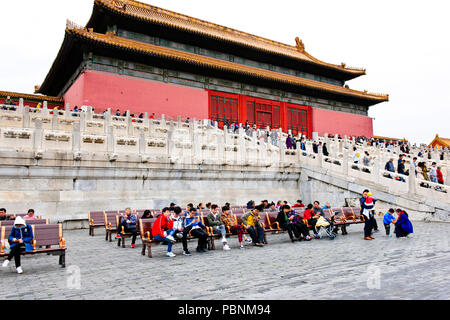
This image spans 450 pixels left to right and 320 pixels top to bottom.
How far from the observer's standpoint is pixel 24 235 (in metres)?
6.10

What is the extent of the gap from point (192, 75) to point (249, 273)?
22.2 meters

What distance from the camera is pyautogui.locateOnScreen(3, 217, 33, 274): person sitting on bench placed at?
5867mm

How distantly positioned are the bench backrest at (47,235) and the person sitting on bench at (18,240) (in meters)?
0.21

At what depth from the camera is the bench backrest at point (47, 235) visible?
6395 millimetres

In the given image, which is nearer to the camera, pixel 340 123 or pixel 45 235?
pixel 45 235

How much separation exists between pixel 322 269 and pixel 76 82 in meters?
22.3

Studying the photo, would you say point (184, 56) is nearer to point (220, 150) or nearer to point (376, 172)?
point (220, 150)

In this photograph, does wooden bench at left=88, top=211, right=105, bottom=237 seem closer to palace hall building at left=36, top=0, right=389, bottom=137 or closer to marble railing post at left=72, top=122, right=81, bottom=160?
marble railing post at left=72, top=122, right=81, bottom=160

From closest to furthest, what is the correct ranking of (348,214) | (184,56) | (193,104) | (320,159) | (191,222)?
1. (191,222)
2. (348,214)
3. (320,159)
4. (184,56)
5. (193,104)

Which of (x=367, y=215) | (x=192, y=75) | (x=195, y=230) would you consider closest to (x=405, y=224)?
(x=367, y=215)

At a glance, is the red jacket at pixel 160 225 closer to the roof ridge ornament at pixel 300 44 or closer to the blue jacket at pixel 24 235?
the blue jacket at pixel 24 235

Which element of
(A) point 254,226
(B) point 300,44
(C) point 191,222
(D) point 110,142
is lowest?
(A) point 254,226
